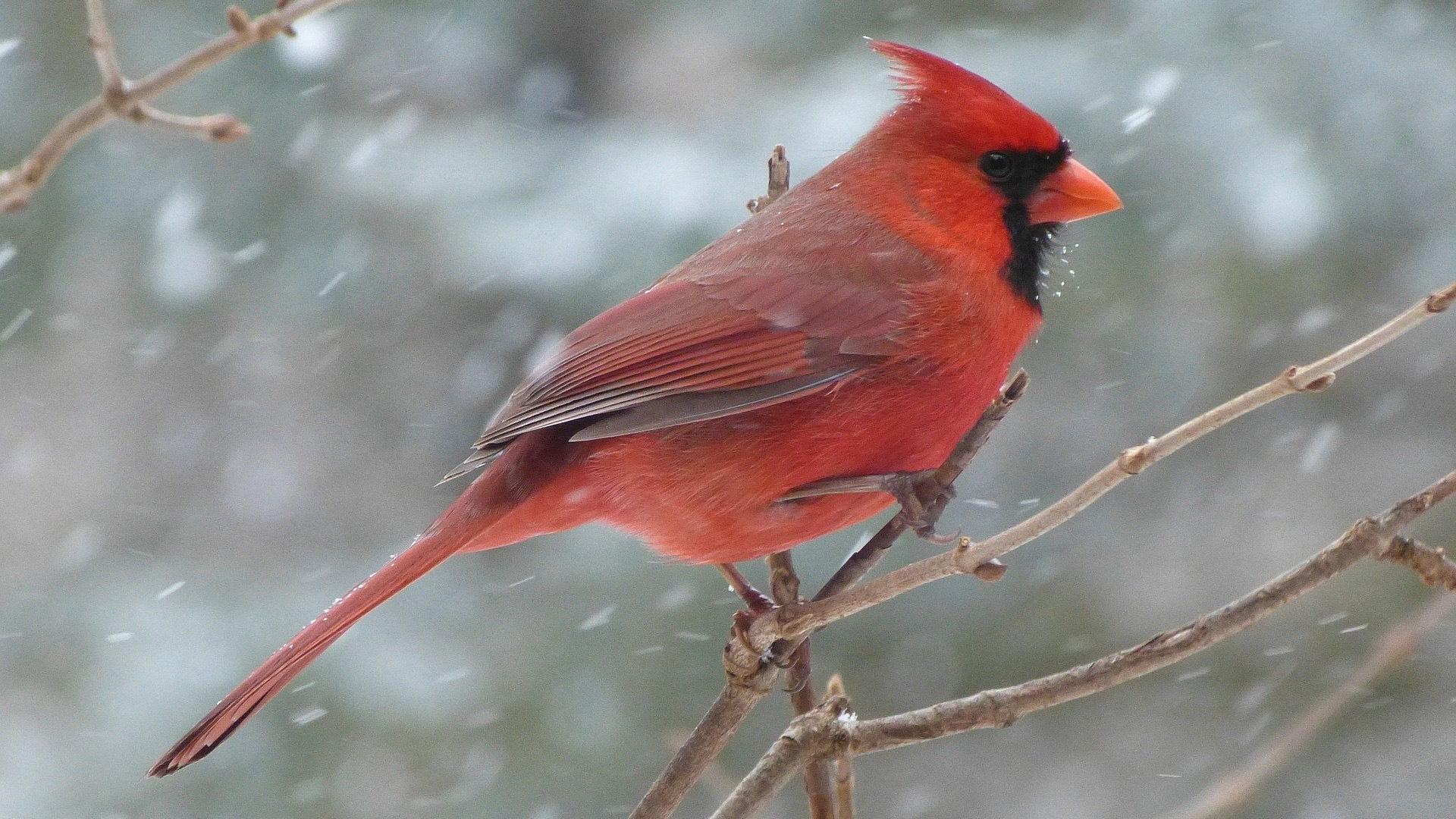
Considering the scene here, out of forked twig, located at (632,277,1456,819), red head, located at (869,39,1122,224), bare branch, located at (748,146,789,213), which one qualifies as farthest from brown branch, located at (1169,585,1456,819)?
bare branch, located at (748,146,789,213)

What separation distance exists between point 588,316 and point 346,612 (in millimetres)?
1109

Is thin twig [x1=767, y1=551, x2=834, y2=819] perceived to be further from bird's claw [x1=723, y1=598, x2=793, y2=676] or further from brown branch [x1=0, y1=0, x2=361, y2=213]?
brown branch [x1=0, y1=0, x2=361, y2=213]

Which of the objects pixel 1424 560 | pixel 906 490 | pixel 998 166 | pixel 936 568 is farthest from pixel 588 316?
pixel 1424 560

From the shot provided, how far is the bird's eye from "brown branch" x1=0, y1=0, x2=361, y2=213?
3.82 ft

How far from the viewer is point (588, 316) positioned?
2.89 metres

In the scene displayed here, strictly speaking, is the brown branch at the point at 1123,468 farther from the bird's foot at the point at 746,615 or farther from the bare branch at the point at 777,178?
the bare branch at the point at 777,178

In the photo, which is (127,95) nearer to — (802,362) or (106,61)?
(106,61)

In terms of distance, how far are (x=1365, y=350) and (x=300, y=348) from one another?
7.77 feet

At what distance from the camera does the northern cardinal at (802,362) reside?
2.03m

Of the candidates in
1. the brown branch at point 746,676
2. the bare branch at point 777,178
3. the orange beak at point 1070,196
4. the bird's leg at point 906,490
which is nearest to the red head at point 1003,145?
the orange beak at point 1070,196

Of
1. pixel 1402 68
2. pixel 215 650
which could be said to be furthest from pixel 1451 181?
pixel 215 650

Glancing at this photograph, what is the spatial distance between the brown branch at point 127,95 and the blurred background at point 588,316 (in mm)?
1460

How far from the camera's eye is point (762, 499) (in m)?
2.02

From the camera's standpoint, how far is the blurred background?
8.93 ft
